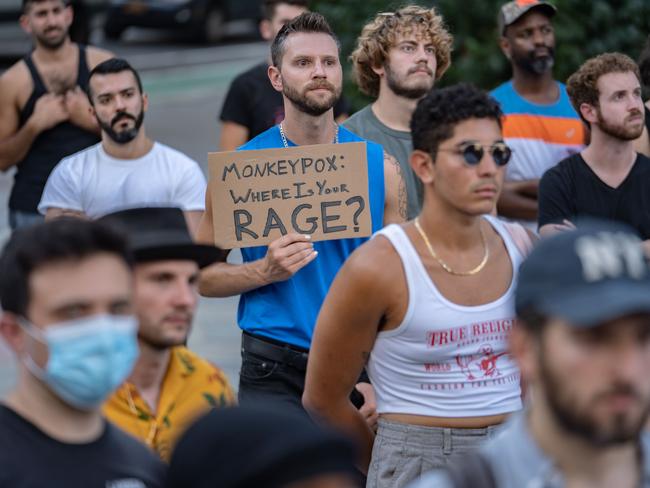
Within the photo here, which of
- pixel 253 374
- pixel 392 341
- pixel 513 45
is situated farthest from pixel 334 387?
pixel 513 45

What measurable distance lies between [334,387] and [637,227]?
6.95ft

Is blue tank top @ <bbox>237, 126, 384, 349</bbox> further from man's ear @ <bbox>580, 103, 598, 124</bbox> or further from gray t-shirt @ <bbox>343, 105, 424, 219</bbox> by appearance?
man's ear @ <bbox>580, 103, 598, 124</bbox>

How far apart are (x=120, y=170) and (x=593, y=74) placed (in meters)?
2.24

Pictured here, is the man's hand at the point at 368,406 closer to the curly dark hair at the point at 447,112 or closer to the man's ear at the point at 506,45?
the curly dark hair at the point at 447,112

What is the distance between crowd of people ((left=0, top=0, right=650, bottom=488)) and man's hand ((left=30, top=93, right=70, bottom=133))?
0.01 metres

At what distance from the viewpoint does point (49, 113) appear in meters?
7.78

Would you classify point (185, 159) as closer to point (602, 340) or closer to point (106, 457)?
point (106, 457)

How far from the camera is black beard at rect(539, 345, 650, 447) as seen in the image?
8.91 feet

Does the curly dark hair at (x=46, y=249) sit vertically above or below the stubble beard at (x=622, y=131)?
above

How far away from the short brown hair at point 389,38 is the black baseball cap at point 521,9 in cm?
107

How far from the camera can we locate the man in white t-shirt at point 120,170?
6703mm

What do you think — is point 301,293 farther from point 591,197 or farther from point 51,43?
point 51,43

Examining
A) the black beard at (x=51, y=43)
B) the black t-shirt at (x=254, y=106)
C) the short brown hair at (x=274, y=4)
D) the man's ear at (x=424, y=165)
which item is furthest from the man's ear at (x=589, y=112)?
the black beard at (x=51, y=43)

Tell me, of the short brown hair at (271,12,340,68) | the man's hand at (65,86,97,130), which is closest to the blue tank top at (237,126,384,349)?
the short brown hair at (271,12,340,68)
